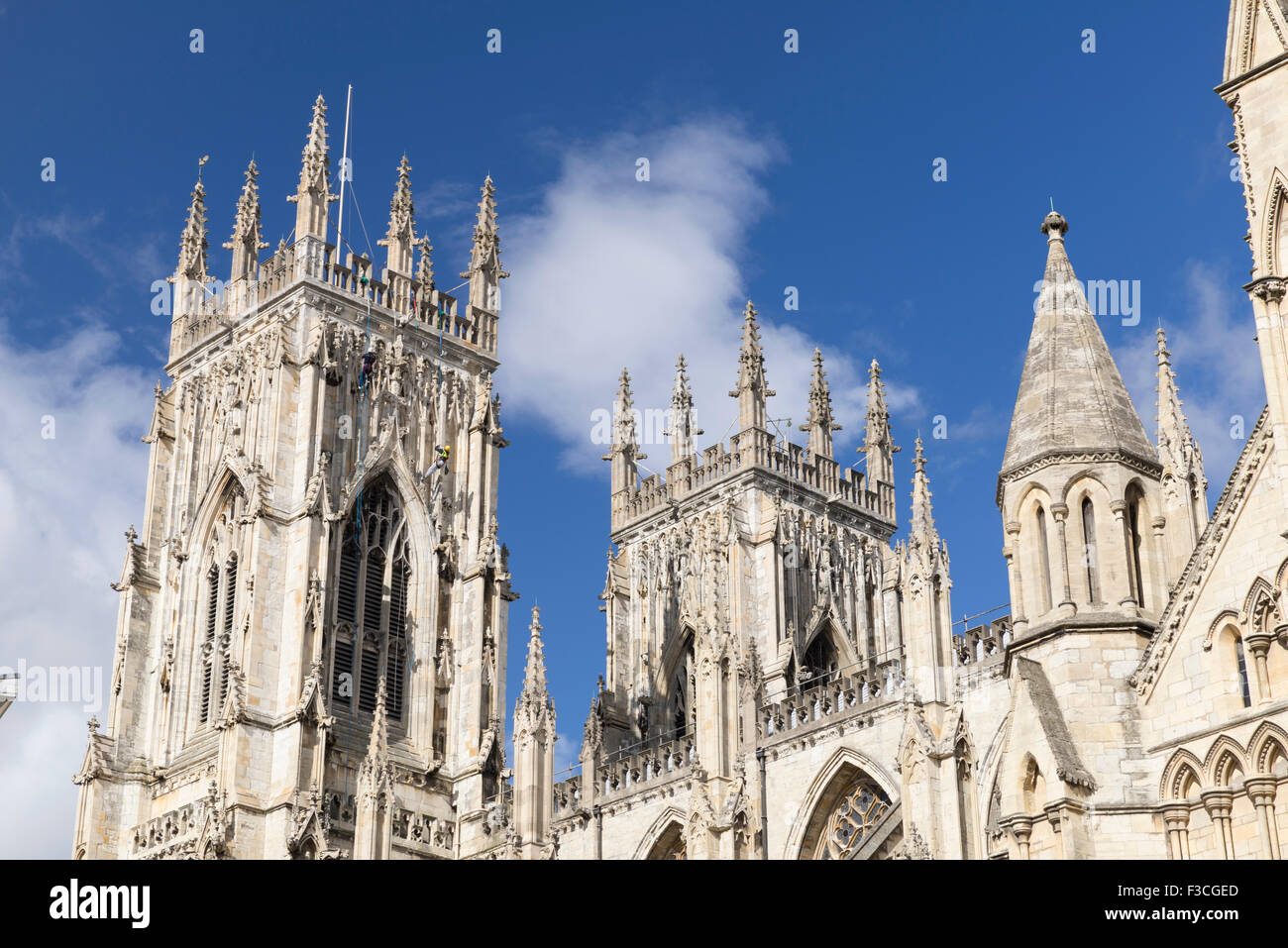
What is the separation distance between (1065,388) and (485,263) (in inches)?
1382

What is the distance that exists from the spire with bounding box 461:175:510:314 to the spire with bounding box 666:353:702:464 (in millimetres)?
6288

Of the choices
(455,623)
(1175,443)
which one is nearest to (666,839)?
(455,623)

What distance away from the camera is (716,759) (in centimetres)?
3441

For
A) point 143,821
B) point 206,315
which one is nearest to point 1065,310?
point 143,821

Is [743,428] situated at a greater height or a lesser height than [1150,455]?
greater

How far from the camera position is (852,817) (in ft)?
119

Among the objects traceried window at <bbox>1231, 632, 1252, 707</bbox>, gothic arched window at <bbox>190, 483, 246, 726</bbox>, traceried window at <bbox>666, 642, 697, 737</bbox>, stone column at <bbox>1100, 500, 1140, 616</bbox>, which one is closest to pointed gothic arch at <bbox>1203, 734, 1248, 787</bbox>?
traceried window at <bbox>1231, 632, 1252, 707</bbox>

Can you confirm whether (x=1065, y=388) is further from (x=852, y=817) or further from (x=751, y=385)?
(x=751, y=385)

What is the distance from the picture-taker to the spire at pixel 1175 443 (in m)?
18.3

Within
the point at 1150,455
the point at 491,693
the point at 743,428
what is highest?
the point at 743,428

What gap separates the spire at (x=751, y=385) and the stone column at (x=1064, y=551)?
34401mm

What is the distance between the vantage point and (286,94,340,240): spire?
47469 millimetres
